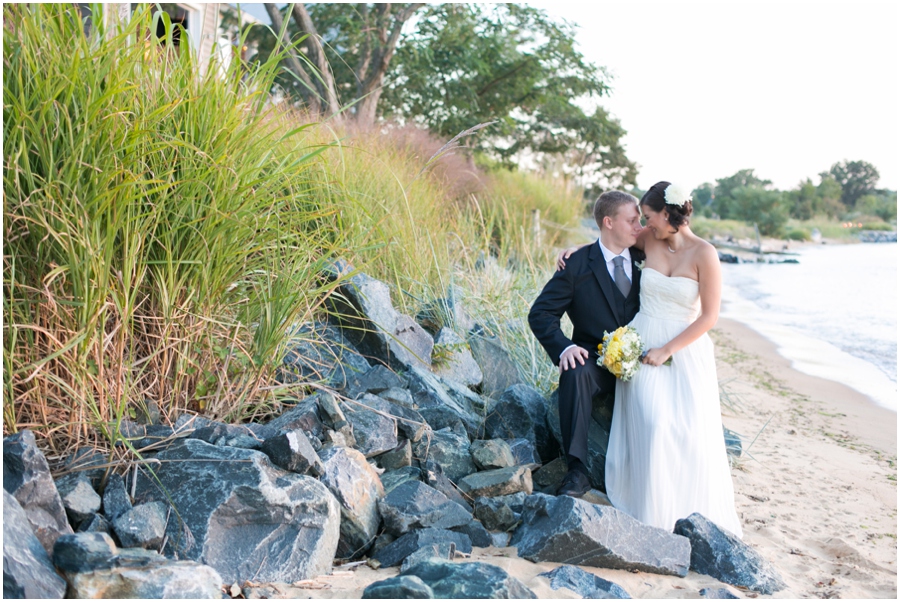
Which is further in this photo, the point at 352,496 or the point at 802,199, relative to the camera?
the point at 802,199

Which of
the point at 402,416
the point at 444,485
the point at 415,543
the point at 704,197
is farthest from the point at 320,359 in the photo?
the point at 704,197

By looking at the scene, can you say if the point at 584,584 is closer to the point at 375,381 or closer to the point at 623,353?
the point at 623,353

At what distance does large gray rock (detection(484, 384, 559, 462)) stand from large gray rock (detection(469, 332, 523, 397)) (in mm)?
639

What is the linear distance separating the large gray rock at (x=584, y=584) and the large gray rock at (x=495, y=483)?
0.68 meters

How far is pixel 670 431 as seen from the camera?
11.4 feet

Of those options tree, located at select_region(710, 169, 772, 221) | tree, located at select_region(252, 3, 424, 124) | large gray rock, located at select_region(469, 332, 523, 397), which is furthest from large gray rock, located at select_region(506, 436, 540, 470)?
tree, located at select_region(710, 169, 772, 221)

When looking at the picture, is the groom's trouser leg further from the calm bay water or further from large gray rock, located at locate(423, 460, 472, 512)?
the calm bay water

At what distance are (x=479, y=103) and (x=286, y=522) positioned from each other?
1209 cm

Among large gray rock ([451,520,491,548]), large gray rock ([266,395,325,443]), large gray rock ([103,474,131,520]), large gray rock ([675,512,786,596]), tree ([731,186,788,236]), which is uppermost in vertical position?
tree ([731,186,788,236])

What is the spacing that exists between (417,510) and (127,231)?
1.56 m

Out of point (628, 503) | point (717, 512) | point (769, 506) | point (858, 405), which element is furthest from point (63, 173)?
point (858, 405)

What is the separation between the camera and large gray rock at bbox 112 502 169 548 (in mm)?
2348

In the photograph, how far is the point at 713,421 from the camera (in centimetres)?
352

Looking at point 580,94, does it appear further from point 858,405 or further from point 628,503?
point 628,503
